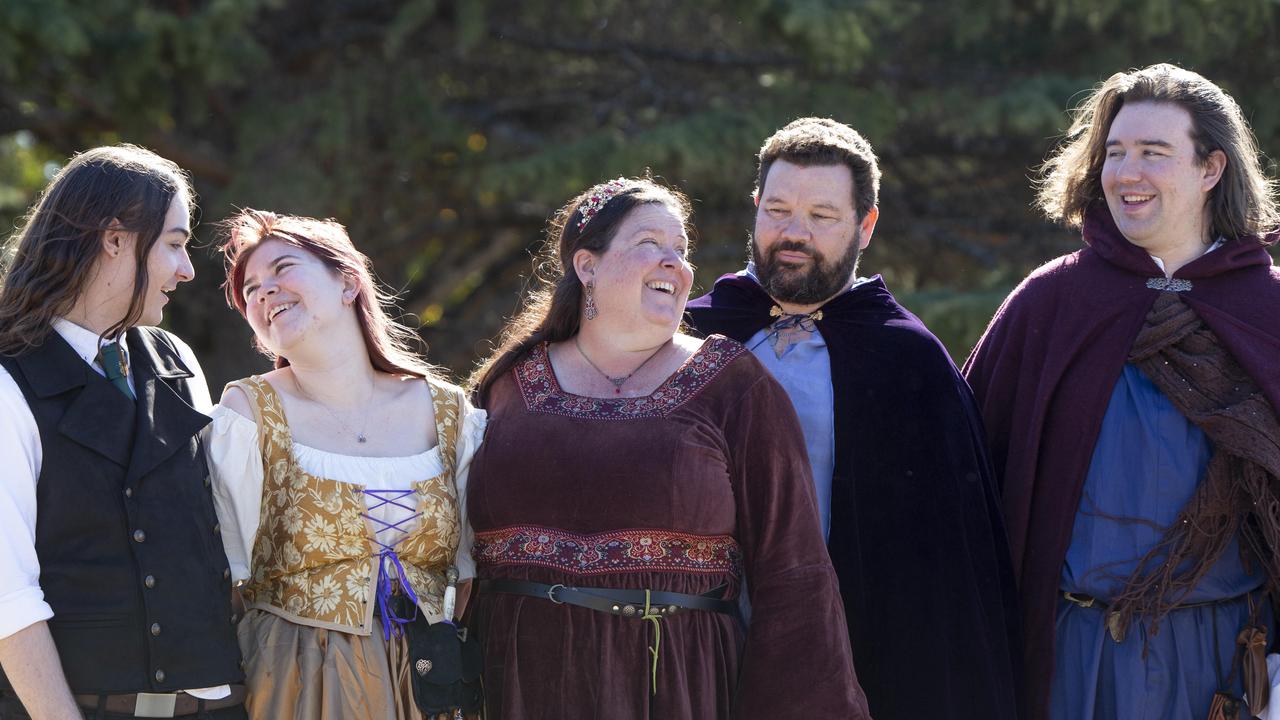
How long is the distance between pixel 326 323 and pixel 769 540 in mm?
1000

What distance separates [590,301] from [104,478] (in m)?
1.07

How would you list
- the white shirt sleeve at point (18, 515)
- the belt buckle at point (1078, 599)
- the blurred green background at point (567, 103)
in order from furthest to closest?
the blurred green background at point (567, 103) < the belt buckle at point (1078, 599) < the white shirt sleeve at point (18, 515)

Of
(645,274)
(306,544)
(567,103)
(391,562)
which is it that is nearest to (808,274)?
(645,274)

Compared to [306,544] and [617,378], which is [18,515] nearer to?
[306,544]

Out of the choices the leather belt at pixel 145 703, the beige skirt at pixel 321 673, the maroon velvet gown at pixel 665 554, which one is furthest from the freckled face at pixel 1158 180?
the leather belt at pixel 145 703

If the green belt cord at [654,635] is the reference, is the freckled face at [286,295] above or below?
above

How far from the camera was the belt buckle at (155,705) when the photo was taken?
7.63ft

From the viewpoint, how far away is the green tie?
2.47 m

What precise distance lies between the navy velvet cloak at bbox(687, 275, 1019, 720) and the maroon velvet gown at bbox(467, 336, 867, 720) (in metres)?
0.35

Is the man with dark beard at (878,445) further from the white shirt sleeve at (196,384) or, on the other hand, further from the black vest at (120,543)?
the black vest at (120,543)

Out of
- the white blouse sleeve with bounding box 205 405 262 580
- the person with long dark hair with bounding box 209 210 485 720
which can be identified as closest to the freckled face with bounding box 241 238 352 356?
the person with long dark hair with bounding box 209 210 485 720

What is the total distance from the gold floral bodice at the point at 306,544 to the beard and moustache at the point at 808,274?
3.64 ft

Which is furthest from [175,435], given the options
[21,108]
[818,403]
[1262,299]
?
[21,108]

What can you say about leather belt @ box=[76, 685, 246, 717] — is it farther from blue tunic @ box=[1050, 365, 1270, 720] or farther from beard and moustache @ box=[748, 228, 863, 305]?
blue tunic @ box=[1050, 365, 1270, 720]
